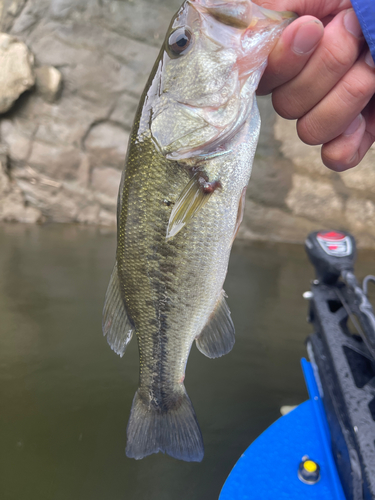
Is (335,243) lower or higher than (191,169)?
higher

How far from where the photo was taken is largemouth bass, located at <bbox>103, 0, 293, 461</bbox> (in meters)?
0.63

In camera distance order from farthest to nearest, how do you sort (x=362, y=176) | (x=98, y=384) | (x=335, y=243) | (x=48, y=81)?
(x=48, y=81), (x=362, y=176), (x=98, y=384), (x=335, y=243)

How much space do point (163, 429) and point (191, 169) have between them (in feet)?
2.03

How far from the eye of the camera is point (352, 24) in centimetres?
62

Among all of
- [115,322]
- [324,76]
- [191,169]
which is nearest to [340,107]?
[324,76]

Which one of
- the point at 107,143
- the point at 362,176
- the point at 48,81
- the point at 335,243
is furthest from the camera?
the point at 107,143

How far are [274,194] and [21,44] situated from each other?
9.70 ft

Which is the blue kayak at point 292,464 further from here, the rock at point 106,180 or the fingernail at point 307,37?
the rock at point 106,180

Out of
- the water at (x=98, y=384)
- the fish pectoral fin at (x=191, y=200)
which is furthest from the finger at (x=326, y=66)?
the water at (x=98, y=384)

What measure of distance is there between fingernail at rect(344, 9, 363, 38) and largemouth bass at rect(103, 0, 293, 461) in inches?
3.8

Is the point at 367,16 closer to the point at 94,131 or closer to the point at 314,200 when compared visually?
the point at 314,200

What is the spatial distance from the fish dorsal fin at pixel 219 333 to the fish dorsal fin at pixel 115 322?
0.56ft

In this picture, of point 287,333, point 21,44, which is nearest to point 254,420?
point 287,333

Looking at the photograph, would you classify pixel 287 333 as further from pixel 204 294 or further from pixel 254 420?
pixel 204 294
